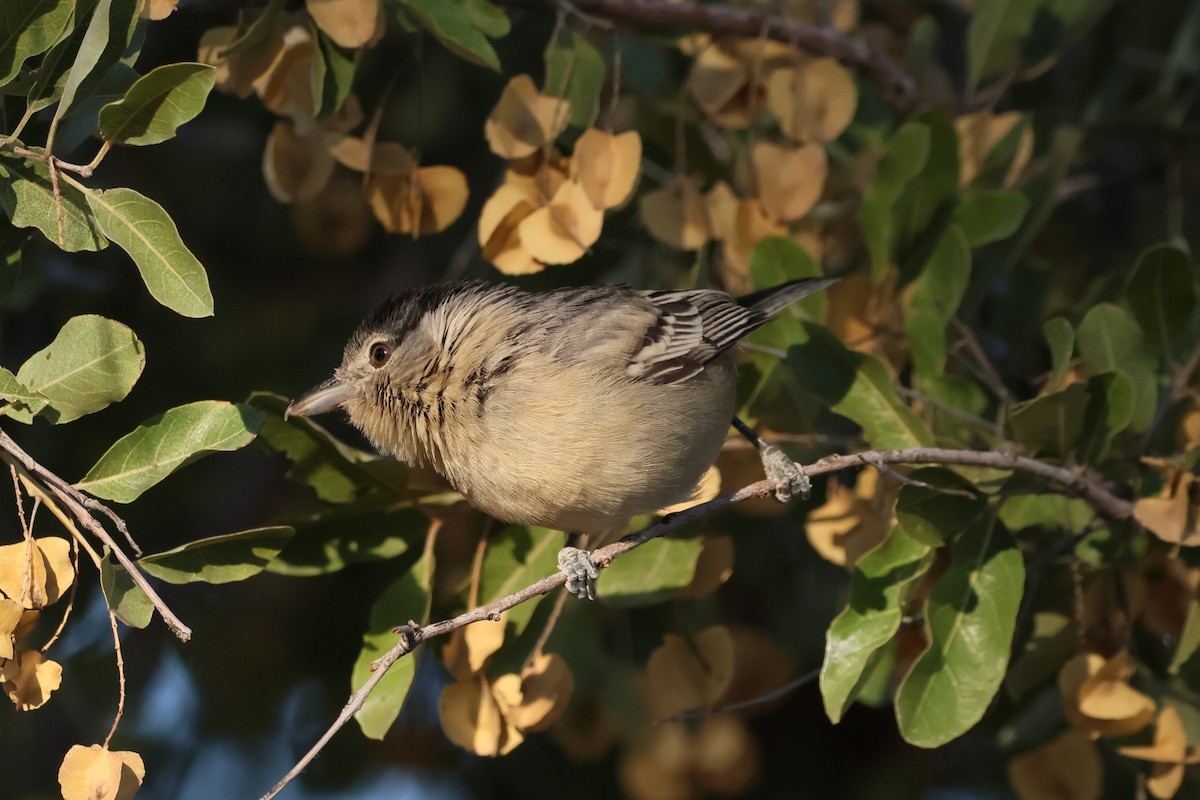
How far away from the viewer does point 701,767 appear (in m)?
5.27

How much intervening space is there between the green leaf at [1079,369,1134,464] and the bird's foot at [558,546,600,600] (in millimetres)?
1534

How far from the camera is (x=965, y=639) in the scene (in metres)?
3.73

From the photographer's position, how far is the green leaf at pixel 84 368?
3045 millimetres

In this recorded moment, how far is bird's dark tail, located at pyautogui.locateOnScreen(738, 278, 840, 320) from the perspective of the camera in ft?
14.4

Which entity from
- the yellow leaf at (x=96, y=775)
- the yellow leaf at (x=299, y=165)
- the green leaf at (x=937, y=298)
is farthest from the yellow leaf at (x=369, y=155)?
the yellow leaf at (x=96, y=775)

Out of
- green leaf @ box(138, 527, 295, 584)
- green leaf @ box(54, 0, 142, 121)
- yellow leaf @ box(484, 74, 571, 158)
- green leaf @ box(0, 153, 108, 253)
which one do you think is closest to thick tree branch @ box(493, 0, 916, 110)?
yellow leaf @ box(484, 74, 571, 158)

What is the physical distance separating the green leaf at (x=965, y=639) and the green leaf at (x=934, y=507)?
0.30 feet

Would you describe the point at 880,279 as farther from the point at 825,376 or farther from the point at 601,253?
the point at 601,253

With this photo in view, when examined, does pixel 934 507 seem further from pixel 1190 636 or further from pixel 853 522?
pixel 1190 636

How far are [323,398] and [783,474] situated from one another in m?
1.52

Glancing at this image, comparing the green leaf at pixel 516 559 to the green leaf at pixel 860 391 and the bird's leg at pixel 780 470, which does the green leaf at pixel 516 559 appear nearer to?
the bird's leg at pixel 780 470

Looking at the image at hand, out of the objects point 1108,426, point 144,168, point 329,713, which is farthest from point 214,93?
point 1108,426

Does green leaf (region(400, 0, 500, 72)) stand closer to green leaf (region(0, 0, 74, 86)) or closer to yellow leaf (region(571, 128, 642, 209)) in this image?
yellow leaf (region(571, 128, 642, 209))

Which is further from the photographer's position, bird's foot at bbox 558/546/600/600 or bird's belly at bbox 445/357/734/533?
bird's foot at bbox 558/546/600/600
